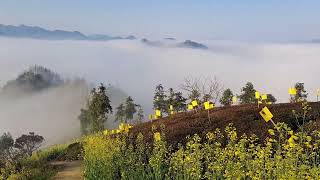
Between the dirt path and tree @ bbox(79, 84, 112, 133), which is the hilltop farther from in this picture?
tree @ bbox(79, 84, 112, 133)

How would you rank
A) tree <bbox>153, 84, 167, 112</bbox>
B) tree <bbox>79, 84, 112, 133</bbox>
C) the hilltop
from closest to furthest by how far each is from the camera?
1. the hilltop
2. tree <bbox>79, 84, 112, 133</bbox>
3. tree <bbox>153, 84, 167, 112</bbox>

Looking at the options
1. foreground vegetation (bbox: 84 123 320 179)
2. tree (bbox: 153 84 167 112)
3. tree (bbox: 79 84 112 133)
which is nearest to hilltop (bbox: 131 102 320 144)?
foreground vegetation (bbox: 84 123 320 179)

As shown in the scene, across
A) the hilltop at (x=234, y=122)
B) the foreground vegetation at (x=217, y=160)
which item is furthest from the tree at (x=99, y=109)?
the foreground vegetation at (x=217, y=160)

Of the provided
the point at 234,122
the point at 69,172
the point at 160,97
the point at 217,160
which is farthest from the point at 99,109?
the point at 160,97

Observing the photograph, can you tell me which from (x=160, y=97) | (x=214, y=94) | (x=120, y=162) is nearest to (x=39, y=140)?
(x=160, y=97)

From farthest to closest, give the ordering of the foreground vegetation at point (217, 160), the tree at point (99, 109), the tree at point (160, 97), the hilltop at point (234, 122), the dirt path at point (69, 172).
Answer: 1. the tree at point (160, 97)
2. the tree at point (99, 109)
3. the hilltop at point (234, 122)
4. the dirt path at point (69, 172)
5. the foreground vegetation at point (217, 160)

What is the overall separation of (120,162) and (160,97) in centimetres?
6568

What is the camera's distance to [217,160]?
433 inches

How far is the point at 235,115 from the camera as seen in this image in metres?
26.2

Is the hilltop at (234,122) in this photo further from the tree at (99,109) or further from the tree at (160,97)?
the tree at (160,97)

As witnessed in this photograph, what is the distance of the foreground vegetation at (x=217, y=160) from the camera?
9984mm

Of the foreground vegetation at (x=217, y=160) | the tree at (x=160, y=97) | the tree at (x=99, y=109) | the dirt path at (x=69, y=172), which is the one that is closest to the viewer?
the foreground vegetation at (x=217, y=160)

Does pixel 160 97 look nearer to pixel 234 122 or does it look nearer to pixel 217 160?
pixel 234 122

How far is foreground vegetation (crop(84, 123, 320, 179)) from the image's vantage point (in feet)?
32.8
